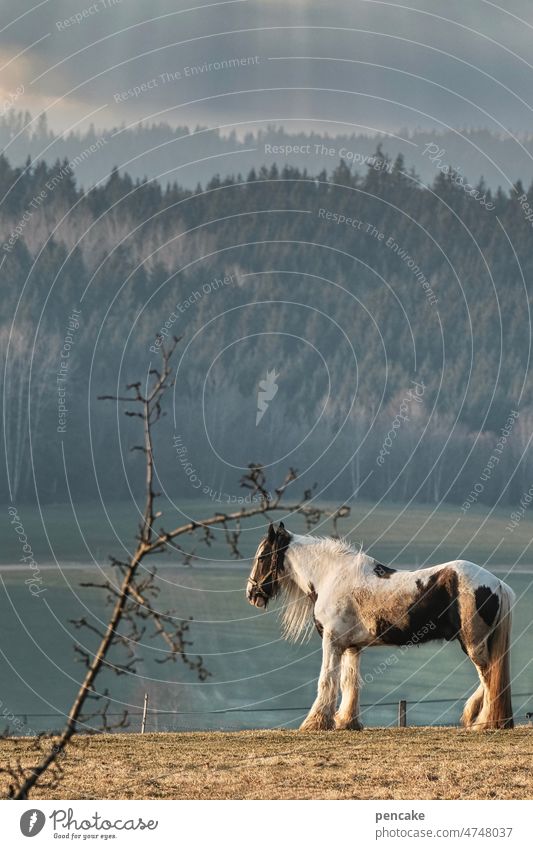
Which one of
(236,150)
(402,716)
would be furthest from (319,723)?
(236,150)

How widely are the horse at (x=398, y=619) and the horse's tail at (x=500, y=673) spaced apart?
0.06 ft

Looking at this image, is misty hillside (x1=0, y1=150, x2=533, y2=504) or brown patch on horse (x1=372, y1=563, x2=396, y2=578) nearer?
brown patch on horse (x1=372, y1=563, x2=396, y2=578)

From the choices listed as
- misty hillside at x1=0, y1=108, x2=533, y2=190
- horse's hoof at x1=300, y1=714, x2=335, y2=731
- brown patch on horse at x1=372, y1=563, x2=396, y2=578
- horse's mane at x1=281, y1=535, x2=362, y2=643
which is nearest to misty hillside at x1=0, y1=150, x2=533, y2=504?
misty hillside at x1=0, y1=108, x2=533, y2=190

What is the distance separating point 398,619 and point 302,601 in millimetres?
1943

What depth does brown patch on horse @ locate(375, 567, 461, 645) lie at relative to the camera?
91.0 ft

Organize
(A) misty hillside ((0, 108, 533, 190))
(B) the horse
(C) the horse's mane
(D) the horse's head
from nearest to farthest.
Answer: (B) the horse → (C) the horse's mane → (D) the horse's head → (A) misty hillside ((0, 108, 533, 190))

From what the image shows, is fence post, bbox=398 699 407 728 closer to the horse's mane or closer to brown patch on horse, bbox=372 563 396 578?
the horse's mane

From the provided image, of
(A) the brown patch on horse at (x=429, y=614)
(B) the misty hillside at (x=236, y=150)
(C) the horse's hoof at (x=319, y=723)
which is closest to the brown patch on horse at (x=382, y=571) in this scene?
(A) the brown patch on horse at (x=429, y=614)

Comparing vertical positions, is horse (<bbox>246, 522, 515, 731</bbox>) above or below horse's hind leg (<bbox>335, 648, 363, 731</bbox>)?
above

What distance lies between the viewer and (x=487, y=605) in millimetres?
27594

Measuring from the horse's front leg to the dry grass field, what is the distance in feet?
1.93

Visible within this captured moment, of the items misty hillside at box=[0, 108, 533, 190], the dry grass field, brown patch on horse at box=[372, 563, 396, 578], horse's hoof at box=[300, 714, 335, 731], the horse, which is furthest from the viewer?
misty hillside at box=[0, 108, 533, 190]

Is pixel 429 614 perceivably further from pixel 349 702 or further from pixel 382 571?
pixel 349 702
